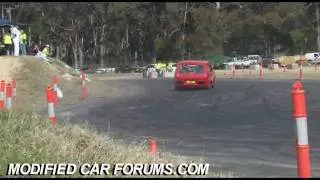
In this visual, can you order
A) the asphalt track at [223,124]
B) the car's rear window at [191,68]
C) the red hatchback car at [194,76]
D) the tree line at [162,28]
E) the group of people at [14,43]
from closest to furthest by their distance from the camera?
the asphalt track at [223,124] < the group of people at [14,43] < the red hatchback car at [194,76] < the car's rear window at [191,68] < the tree line at [162,28]

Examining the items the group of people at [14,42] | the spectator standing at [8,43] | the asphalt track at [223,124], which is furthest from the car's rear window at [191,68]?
the spectator standing at [8,43]

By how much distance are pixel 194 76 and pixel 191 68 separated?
1223 mm

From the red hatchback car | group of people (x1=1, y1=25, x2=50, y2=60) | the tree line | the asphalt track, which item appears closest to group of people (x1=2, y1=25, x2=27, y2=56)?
group of people (x1=1, y1=25, x2=50, y2=60)

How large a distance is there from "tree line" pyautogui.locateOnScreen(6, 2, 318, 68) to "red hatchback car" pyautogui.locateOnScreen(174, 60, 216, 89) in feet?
183

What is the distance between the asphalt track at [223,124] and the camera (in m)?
11.9

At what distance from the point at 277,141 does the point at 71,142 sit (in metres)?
6.33

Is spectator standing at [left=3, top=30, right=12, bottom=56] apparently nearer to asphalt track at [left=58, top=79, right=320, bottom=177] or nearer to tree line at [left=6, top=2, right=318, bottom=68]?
asphalt track at [left=58, top=79, right=320, bottom=177]

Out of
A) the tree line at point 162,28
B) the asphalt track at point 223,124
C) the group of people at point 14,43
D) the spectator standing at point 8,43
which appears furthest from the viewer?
the tree line at point 162,28

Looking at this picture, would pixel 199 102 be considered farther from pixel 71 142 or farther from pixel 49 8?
pixel 49 8

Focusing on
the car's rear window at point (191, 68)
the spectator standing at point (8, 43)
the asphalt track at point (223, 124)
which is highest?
the spectator standing at point (8, 43)

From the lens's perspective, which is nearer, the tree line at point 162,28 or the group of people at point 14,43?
the group of people at point 14,43

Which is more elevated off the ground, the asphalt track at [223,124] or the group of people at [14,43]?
the group of people at [14,43]

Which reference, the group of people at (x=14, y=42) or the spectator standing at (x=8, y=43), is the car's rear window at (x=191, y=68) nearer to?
the group of people at (x=14, y=42)

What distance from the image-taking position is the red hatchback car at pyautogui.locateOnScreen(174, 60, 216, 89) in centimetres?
3662
